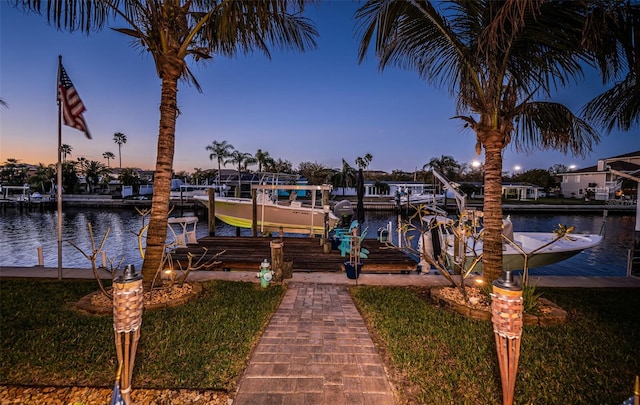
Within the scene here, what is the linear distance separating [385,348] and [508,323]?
73.7 inches

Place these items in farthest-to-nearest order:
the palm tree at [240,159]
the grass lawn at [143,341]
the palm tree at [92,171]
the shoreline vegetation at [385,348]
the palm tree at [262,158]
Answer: the palm tree at [92,171]
the palm tree at [262,158]
the palm tree at [240,159]
the grass lawn at [143,341]
the shoreline vegetation at [385,348]

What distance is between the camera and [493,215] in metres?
4.93

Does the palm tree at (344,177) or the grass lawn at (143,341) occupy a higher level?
the palm tree at (344,177)

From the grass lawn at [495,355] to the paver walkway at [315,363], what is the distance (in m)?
0.26

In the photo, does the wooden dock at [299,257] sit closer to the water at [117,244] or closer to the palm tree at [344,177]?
the water at [117,244]

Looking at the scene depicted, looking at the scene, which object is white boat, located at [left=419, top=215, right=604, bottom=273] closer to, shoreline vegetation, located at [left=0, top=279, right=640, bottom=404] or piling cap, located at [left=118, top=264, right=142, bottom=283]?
shoreline vegetation, located at [left=0, top=279, right=640, bottom=404]

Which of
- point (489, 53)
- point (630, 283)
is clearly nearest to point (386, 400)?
point (489, 53)

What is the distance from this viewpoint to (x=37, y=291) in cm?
562

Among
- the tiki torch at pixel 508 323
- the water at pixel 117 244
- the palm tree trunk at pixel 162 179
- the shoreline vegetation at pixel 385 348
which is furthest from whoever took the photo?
the water at pixel 117 244

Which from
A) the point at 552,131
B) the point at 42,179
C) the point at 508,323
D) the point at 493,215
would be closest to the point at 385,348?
the point at 508,323

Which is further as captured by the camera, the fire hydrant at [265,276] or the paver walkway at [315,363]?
the fire hydrant at [265,276]

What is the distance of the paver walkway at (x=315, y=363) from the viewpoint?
2.69m

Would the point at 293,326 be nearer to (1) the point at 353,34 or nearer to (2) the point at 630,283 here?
(1) the point at 353,34

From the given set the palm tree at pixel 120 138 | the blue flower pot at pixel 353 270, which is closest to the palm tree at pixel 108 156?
the palm tree at pixel 120 138
